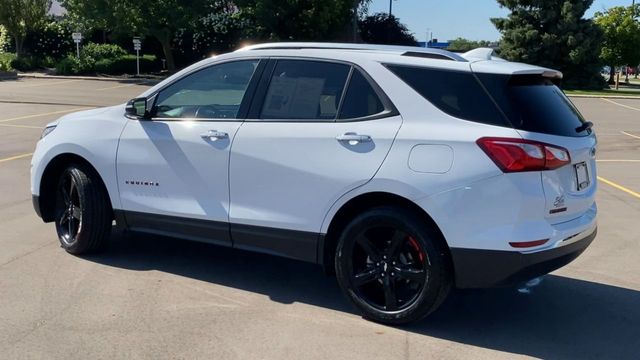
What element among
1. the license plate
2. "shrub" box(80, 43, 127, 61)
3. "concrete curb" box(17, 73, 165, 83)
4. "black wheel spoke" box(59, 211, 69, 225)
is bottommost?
Result: "black wheel spoke" box(59, 211, 69, 225)

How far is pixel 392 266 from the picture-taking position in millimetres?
4277

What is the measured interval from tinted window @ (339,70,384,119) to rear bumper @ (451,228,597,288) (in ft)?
3.51

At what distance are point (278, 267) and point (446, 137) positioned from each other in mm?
2157

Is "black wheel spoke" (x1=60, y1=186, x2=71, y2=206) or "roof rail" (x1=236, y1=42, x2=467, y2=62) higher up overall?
"roof rail" (x1=236, y1=42, x2=467, y2=62)

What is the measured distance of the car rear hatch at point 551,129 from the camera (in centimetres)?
395

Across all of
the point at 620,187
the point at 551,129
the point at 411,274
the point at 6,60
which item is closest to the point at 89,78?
the point at 6,60

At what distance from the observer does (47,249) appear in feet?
19.0

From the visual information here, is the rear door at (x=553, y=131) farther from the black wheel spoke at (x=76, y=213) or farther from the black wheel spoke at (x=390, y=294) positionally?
the black wheel spoke at (x=76, y=213)

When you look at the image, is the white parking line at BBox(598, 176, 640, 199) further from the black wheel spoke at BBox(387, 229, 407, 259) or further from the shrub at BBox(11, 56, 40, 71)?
the shrub at BBox(11, 56, 40, 71)

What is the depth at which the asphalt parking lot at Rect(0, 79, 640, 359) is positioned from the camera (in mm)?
3980

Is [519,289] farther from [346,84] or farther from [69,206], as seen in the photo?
[69,206]

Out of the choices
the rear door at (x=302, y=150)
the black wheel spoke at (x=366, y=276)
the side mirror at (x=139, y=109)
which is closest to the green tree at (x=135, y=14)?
the side mirror at (x=139, y=109)

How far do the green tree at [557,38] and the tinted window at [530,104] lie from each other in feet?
124

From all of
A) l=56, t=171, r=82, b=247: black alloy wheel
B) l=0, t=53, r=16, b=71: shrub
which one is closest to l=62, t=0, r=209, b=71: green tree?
l=0, t=53, r=16, b=71: shrub
